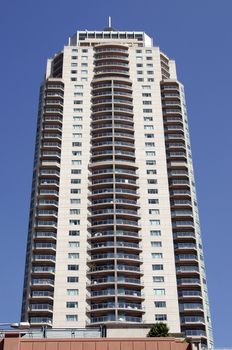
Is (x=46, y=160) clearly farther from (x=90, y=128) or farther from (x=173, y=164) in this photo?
(x=173, y=164)

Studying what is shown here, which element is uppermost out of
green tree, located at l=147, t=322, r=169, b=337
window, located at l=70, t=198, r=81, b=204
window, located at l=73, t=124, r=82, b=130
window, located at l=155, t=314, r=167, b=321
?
window, located at l=73, t=124, r=82, b=130

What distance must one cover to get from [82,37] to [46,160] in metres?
41.6

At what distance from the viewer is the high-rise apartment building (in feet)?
333

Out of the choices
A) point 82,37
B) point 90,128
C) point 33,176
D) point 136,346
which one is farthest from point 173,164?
point 136,346

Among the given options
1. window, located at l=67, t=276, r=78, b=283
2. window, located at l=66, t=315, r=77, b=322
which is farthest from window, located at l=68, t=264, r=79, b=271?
window, located at l=66, t=315, r=77, b=322

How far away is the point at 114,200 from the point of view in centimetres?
11312

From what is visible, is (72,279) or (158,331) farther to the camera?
(72,279)

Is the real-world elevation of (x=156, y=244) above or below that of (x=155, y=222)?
below

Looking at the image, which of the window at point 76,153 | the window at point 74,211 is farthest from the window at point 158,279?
the window at point 76,153

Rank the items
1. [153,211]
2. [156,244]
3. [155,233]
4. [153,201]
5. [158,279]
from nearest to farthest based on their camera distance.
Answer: [158,279], [156,244], [155,233], [153,211], [153,201]

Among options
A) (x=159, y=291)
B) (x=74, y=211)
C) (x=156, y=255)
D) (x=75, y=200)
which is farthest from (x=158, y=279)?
(x=75, y=200)

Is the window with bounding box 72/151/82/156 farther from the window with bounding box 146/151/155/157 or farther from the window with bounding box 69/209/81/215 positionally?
the window with bounding box 146/151/155/157

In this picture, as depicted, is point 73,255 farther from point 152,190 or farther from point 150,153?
point 150,153

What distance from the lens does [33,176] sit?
12162 centimetres
